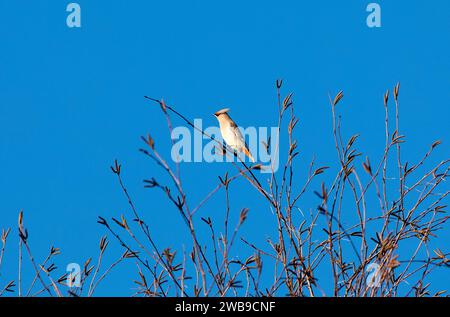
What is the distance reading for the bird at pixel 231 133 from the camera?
8.94m

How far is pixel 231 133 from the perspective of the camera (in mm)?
8961

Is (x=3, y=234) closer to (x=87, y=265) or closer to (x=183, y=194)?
(x=87, y=265)

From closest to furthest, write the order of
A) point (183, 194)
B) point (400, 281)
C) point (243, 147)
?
1. point (183, 194)
2. point (400, 281)
3. point (243, 147)

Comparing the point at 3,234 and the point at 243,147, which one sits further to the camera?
the point at 243,147

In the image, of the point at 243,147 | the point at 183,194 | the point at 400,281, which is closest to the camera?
the point at 183,194

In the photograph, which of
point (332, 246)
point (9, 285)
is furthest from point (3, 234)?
point (332, 246)

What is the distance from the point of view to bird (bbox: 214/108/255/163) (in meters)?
8.94

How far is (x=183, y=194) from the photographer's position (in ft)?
16.1

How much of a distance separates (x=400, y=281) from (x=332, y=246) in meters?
0.35
